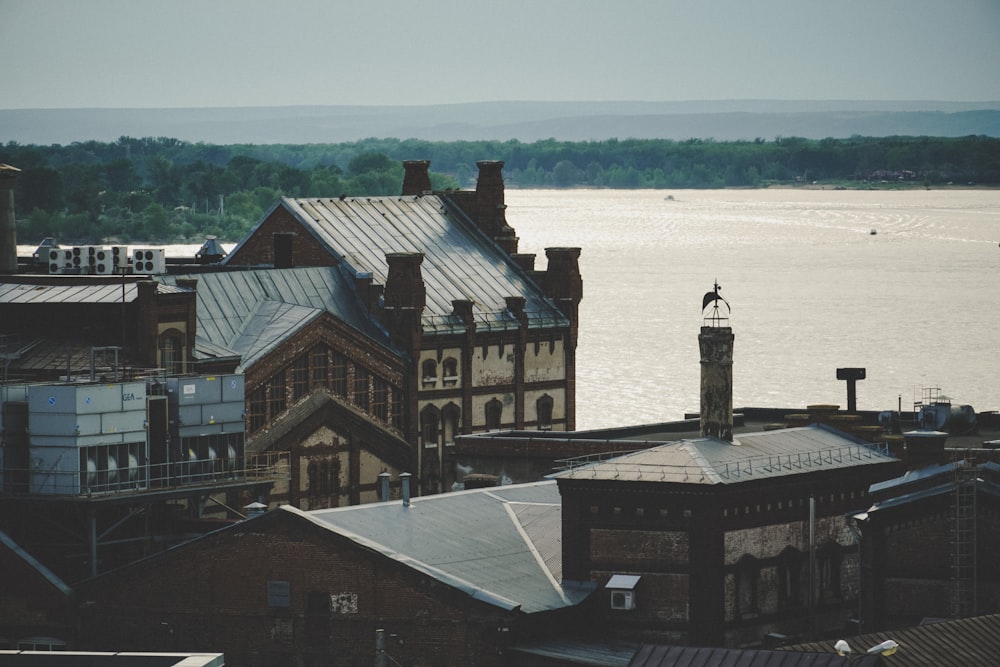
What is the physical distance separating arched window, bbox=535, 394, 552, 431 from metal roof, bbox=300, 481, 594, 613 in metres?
34.3

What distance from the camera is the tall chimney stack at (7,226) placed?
111250 millimetres

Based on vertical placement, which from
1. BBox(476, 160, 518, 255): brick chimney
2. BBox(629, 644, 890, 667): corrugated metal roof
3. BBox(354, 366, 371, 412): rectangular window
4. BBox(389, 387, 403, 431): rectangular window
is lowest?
BBox(629, 644, 890, 667): corrugated metal roof

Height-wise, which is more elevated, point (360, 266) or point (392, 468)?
point (360, 266)

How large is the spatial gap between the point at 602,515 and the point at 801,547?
6424mm

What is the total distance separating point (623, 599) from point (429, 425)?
131ft

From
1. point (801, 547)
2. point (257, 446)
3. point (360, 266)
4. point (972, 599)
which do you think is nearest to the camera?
point (972, 599)

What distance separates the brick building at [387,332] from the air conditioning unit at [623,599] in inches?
1169

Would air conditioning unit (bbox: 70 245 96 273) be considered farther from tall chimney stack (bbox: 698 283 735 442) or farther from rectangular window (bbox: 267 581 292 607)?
tall chimney stack (bbox: 698 283 735 442)

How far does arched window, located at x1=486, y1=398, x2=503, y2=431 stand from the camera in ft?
377

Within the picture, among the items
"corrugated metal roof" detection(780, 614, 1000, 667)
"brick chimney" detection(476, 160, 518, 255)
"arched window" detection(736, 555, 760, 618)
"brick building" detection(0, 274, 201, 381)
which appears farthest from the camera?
"brick chimney" detection(476, 160, 518, 255)

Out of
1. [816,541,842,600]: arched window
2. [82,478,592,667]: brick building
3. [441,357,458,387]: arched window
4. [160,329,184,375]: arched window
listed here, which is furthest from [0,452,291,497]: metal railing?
[441,357,458,387]: arched window

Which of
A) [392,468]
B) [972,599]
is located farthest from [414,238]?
[972,599]

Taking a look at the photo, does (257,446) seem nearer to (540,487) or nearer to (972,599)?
(540,487)

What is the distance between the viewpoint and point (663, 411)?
178 metres
